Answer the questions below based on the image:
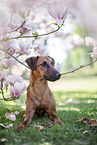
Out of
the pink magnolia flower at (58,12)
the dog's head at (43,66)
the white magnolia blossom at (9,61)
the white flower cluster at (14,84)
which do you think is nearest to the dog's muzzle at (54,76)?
the dog's head at (43,66)

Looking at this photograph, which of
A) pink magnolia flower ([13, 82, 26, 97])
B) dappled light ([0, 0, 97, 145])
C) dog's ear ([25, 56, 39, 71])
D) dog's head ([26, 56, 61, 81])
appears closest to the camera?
dappled light ([0, 0, 97, 145])

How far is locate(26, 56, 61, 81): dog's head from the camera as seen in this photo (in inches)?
94.0

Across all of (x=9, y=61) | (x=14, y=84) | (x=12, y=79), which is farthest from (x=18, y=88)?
(x=9, y=61)

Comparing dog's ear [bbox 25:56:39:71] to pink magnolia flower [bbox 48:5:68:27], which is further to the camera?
dog's ear [bbox 25:56:39:71]

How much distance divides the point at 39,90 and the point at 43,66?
1.06 ft

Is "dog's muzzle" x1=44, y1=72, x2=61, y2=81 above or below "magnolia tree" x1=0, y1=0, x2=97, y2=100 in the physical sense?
below

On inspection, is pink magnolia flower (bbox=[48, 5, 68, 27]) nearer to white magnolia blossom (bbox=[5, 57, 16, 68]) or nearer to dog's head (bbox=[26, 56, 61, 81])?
dog's head (bbox=[26, 56, 61, 81])

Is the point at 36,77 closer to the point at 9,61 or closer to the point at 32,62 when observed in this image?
the point at 32,62

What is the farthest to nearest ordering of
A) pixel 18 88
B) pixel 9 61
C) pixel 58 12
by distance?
pixel 9 61, pixel 18 88, pixel 58 12

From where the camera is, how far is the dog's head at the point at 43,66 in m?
2.39

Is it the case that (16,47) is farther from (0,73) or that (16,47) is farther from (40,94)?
(40,94)

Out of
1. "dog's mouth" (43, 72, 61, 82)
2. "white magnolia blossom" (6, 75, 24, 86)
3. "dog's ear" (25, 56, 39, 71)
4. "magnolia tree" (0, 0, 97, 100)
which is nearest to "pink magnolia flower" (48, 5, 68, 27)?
"magnolia tree" (0, 0, 97, 100)

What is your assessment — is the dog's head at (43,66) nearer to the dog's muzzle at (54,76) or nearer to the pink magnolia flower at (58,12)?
the dog's muzzle at (54,76)

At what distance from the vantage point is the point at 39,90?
2561 mm
